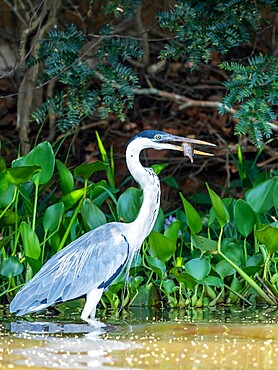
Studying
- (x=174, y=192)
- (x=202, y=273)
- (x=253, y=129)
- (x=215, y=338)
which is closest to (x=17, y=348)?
(x=215, y=338)

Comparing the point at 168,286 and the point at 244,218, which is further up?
the point at 244,218

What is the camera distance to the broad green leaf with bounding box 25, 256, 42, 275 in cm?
571

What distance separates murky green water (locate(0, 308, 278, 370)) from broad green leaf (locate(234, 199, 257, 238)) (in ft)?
1.93

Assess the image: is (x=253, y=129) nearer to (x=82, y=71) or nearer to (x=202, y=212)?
(x=82, y=71)

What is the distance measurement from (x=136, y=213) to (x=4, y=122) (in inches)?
125

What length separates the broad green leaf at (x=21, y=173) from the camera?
5621 mm

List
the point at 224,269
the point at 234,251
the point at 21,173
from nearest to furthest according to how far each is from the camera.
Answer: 1. the point at 21,173
2. the point at 224,269
3. the point at 234,251

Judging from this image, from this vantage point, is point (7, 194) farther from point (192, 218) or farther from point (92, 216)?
point (192, 218)

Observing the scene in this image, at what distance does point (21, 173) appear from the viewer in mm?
5680

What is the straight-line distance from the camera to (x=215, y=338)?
489 centimetres

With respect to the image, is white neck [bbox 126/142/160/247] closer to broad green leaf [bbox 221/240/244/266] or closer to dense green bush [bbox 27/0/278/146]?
dense green bush [bbox 27/0/278/146]

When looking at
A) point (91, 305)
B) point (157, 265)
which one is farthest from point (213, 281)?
point (91, 305)

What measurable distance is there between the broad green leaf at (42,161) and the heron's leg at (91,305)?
3.15ft

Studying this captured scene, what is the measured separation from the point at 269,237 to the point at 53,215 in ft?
4.57
